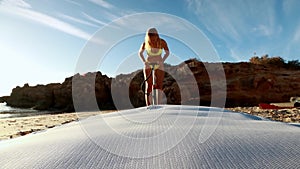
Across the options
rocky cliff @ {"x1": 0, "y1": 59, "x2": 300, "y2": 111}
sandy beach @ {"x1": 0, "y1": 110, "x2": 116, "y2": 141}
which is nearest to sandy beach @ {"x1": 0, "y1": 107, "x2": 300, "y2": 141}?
sandy beach @ {"x1": 0, "y1": 110, "x2": 116, "y2": 141}

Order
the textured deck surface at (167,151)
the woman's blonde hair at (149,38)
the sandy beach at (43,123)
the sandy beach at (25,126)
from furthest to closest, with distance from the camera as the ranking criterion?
the woman's blonde hair at (149,38) < the sandy beach at (43,123) < the sandy beach at (25,126) < the textured deck surface at (167,151)

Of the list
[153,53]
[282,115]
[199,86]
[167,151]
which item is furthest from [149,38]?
[199,86]

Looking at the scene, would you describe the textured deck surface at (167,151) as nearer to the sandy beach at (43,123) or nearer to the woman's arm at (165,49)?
the sandy beach at (43,123)

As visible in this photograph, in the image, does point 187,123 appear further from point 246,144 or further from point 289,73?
point 289,73

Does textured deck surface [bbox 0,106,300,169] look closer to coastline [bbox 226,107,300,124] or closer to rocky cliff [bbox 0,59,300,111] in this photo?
coastline [bbox 226,107,300,124]

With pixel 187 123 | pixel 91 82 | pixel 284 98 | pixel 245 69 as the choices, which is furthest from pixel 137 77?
pixel 187 123

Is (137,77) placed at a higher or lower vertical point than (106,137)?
higher

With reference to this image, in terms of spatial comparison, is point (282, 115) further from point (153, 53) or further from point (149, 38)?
point (149, 38)

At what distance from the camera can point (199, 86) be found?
10.9 metres

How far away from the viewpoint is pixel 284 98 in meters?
10.2

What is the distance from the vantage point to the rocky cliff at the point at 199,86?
32.7ft

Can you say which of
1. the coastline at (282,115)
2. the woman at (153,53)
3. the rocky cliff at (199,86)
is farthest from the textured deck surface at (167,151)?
the rocky cliff at (199,86)

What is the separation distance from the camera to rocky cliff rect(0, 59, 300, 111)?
996 cm

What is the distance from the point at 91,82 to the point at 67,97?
2131 millimetres
